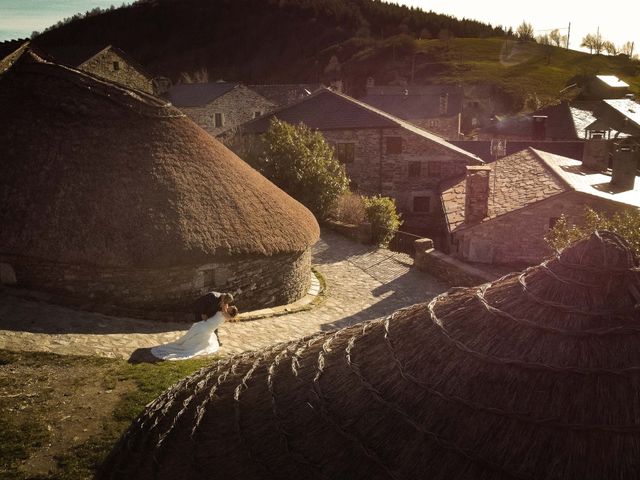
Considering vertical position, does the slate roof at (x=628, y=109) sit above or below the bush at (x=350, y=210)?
above

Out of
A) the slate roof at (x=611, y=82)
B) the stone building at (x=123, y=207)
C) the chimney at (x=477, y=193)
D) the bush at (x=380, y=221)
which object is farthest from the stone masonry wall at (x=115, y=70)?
the slate roof at (x=611, y=82)

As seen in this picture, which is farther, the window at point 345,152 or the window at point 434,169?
the window at point 345,152

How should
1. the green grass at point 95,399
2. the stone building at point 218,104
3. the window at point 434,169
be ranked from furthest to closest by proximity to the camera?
the stone building at point 218,104
the window at point 434,169
the green grass at point 95,399

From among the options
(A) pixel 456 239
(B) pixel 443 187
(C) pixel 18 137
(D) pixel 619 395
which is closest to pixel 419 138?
(B) pixel 443 187

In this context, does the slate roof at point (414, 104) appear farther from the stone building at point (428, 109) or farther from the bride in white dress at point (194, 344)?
the bride in white dress at point (194, 344)

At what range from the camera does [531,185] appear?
70.5 feet

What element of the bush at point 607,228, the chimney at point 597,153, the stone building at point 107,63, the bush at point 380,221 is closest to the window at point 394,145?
the bush at point 380,221

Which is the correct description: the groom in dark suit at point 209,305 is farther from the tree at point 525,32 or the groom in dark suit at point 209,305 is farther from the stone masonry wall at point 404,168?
the tree at point 525,32

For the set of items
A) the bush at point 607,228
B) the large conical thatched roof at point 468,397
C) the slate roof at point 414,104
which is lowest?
the bush at point 607,228

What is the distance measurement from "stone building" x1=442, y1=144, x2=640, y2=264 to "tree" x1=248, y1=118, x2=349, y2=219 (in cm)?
573

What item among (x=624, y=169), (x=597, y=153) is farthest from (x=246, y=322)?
(x=597, y=153)

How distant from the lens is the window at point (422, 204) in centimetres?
3194

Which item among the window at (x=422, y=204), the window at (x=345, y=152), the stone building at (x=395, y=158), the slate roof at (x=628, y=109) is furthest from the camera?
the slate roof at (x=628, y=109)

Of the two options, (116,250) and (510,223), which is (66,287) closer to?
(116,250)
